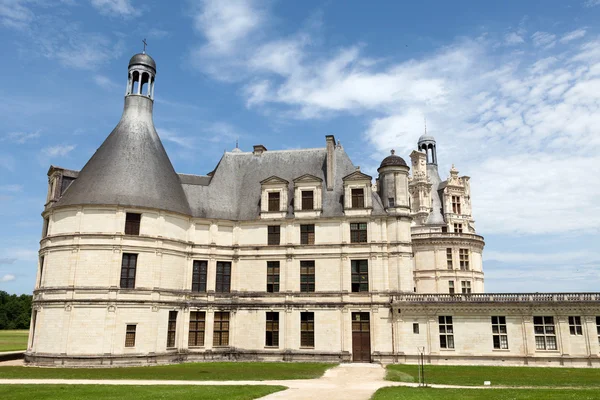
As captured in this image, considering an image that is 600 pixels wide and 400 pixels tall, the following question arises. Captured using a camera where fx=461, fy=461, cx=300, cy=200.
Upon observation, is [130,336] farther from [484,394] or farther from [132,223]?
[484,394]

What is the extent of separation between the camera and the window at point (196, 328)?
3347 cm

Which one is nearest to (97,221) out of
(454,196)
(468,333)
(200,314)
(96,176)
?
(96,176)

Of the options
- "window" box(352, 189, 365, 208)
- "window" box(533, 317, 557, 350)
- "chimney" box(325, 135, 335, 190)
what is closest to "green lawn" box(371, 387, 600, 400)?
"window" box(533, 317, 557, 350)

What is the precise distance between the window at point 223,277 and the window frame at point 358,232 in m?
9.80

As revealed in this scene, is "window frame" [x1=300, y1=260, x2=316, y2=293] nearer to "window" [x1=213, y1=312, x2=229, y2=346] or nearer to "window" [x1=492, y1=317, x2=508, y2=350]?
"window" [x1=213, y1=312, x2=229, y2=346]

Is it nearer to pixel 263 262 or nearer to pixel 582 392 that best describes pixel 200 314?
pixel 263 262

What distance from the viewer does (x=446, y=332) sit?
103ft

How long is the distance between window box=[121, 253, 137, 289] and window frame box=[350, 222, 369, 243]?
15.5 m

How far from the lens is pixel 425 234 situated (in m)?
54.5

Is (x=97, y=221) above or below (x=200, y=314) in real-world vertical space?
above

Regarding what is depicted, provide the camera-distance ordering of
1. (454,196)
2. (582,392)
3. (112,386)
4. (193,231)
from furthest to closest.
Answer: (454,196) → (193,231) → (112,386) → (582,392)

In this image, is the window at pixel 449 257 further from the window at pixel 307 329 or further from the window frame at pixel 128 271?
the window frame at pixel 128 271

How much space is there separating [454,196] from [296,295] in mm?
32356

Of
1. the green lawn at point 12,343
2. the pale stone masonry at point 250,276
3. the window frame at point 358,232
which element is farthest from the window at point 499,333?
the green lawn at point 12,343
